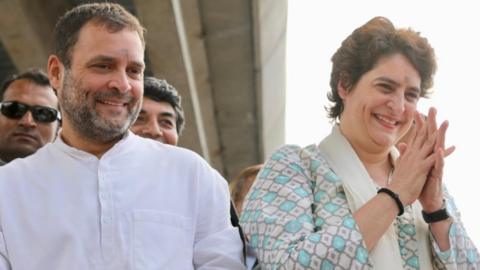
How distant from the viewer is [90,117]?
2.93 m

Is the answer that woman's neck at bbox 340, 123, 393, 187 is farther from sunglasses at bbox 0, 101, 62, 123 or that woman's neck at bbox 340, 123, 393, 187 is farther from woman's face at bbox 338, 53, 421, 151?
sunglasses at bbox 0, 101, 62, 123

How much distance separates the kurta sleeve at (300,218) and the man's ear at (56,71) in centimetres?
87

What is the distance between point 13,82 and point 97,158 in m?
2.16

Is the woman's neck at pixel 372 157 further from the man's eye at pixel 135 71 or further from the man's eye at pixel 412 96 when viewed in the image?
the man's eye at pixel 135 71

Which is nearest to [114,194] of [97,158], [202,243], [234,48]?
[97,158]

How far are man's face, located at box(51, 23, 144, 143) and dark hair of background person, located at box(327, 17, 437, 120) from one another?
91 cm

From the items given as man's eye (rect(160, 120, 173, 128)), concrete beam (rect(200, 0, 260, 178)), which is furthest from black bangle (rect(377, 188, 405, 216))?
concrete beam (rect(200, 0, 260, 178))

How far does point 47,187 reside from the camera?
288cm

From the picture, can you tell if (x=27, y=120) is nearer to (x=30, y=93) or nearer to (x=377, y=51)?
(x=30, y=93)

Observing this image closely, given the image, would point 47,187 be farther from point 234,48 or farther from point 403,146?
point 234,48

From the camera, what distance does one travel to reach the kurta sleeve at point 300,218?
8.96 feet

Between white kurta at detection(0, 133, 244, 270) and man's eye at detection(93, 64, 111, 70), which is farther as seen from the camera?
man's eye at detection(93, 64, 111, 70)

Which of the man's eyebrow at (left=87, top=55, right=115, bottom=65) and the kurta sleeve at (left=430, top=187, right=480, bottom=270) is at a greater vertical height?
the man's eyebrow at (left=87, top=55, right=115, bottom=65)

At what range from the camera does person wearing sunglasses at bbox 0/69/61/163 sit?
449cm
